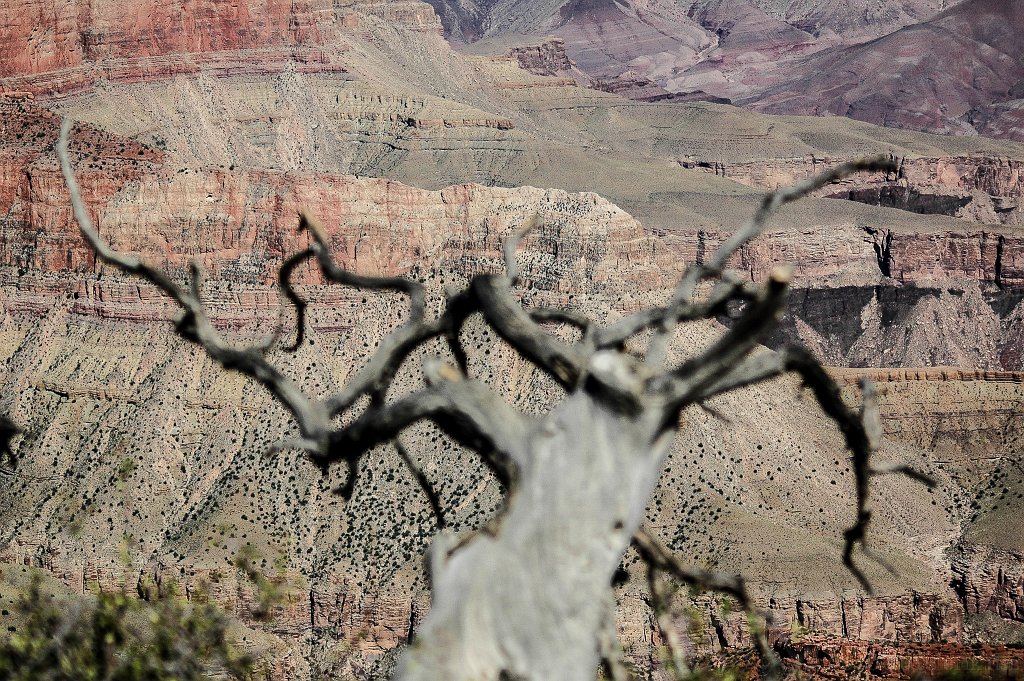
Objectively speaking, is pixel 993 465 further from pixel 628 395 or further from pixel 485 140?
pixel 485 140

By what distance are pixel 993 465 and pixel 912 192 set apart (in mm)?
90208

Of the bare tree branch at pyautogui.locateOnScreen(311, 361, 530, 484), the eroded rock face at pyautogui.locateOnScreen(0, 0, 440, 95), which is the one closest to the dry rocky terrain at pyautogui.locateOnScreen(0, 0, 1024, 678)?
the eroded rock face at pyautogui.locateOnScreen(0, 0, 440, 95)

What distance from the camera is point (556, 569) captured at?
12.2 meters

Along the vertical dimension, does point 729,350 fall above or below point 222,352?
above

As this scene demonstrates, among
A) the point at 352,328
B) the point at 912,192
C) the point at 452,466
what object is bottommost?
the point at 452,466

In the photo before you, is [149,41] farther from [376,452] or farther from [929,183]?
[376,452]

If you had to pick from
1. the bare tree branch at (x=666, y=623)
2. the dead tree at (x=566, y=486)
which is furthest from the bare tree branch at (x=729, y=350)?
the bare tree branch at (x=666, y=623)

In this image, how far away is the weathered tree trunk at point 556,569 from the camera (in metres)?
12.2

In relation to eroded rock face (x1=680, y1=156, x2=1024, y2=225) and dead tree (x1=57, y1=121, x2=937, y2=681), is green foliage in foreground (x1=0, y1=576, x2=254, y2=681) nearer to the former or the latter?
dead tree (x1=57, y1=121, x2=937, y2=681)

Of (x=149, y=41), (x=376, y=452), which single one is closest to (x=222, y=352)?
(x=376, y=452)

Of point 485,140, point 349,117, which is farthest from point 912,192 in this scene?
point 349,117

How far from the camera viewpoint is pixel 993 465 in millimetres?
73750

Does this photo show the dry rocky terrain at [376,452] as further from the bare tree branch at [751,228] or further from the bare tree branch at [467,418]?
the bare tree branch at [467,418]

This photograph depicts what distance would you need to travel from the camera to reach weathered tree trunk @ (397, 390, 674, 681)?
1217cm
